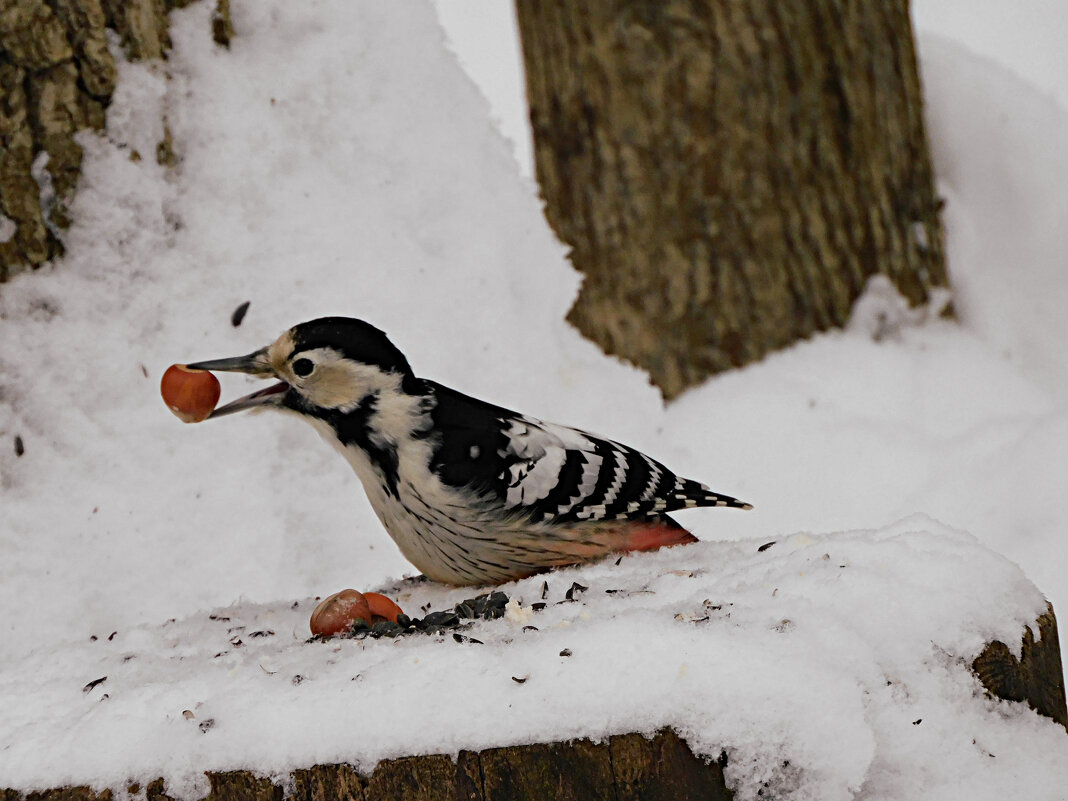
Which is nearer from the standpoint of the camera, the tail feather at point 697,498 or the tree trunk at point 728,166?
the tail feather at point 697,498

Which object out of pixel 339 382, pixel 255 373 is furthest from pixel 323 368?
pixel 255 373

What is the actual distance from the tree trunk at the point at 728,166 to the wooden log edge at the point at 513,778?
12.9ft

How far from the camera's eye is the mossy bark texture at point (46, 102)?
133 inches

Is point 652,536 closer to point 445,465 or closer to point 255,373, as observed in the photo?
point 445,465

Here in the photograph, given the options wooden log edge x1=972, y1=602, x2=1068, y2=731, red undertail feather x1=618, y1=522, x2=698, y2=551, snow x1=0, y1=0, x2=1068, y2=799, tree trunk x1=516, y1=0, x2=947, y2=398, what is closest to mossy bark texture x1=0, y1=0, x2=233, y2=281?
A: snow x1=0, y1=0, x2=1068, y2=799

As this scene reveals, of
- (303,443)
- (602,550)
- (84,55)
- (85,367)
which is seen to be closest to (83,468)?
(85,367)

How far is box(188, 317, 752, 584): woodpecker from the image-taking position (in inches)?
112

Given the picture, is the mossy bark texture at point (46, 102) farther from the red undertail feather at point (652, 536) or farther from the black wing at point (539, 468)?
the red undertail feather at point (652, 536)

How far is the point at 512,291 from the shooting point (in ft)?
14.7

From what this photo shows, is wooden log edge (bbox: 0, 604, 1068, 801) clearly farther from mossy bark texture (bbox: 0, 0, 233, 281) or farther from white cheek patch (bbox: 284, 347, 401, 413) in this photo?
mossy bark texture (bbox: 0, 0, 233, 281)


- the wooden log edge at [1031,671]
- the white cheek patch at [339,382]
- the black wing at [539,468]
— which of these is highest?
the white cheek patch at [339,382]

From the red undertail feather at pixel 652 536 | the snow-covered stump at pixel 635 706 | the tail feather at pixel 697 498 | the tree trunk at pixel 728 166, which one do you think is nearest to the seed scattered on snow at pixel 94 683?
the snow-covered stump at pixel 635 706

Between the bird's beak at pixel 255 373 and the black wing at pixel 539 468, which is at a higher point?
the bird's beak at pixel 255 373

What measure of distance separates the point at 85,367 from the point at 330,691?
205 centimetres
